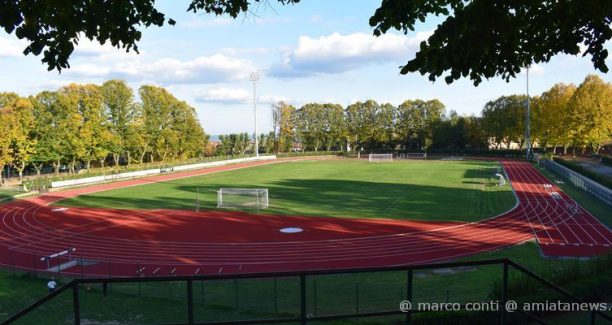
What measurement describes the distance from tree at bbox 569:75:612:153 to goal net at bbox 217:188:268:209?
60618 millimetres

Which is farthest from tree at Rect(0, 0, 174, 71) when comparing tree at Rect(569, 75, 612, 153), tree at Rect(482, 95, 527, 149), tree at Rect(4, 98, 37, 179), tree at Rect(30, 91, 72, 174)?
tree at Rect(482, 95, 527, 149)

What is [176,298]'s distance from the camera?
54.0 feet

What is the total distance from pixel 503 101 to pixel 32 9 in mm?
100654

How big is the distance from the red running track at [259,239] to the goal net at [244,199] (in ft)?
7.67

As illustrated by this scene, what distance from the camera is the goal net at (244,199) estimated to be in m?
37.1

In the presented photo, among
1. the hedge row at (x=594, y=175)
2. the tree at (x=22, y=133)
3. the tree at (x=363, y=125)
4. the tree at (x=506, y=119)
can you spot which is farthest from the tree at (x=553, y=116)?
the tree at (x=22, y=133)

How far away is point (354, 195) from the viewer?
4212 centimetres

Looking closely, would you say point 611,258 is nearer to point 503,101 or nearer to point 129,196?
point 129,196

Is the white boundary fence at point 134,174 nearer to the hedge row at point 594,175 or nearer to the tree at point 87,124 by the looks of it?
the tree at point 87,124

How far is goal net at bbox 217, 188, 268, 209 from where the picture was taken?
37.1 m

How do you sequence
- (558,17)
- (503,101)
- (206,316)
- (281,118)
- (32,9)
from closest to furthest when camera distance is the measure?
(32,9)
(558,17)
(206,316)
(503,101)
(281,118)

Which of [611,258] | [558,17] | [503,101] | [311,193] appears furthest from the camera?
[503,101]

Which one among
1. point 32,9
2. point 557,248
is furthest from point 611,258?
point 32,9

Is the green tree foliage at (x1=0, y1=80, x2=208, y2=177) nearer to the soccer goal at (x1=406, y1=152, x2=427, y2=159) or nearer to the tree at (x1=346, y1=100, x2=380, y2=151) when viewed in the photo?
the tree at (x1=346, y1=100, x2=380, y2=151)
